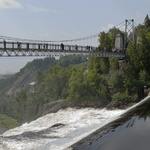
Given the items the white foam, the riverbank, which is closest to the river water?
the white foam

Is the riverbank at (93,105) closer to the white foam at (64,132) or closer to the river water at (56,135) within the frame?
the white foam at (64,132)

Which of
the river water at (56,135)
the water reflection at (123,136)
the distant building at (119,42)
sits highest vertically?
the distant building at (119,42)

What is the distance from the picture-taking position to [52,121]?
42156mm

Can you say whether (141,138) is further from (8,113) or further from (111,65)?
(8,113)

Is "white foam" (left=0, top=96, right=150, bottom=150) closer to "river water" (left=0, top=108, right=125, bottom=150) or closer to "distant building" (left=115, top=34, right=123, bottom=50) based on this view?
"river water" (left=0, top=108, right=125, bottom=150)

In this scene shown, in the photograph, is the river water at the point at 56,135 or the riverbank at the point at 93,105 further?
the riverbank at the point at 93,105

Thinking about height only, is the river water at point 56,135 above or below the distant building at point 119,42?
below

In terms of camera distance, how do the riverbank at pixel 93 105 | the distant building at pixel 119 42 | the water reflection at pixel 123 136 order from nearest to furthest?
the water reflection at pixel 123 136 < the riverbank at pixel 93 105 < the distant building at pixel 119 42

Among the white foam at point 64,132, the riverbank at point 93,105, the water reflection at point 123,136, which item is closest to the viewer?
the water reflection at point 123,136

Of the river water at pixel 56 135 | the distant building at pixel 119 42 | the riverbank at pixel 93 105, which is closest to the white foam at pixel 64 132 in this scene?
the river water at pixel 56 135

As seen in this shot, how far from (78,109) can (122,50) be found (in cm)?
2066

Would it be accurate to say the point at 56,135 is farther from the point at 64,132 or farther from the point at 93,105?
the point at 93,105

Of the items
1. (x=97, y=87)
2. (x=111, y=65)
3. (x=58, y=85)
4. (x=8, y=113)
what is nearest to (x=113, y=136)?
(x=97, y=87)

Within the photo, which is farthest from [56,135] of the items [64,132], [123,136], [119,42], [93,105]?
[119,42]
